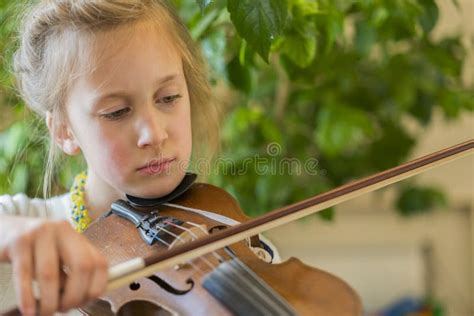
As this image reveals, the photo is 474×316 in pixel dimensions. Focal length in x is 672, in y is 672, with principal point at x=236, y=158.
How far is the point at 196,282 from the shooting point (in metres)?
0.52

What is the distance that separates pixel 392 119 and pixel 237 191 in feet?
1.45

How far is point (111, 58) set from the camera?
597mm

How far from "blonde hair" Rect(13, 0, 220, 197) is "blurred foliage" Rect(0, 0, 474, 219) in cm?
5

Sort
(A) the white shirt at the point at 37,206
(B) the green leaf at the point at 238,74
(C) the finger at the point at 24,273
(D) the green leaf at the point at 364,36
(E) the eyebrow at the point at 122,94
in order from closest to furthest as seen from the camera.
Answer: (C) the finger at the point at 24,273
(E) the eyebrow at the point at 122,94
(A) the white shirt at the point at 37,206
(B) the green leaf at the point at 238,74
(D) the green leaf at the point at 364,36

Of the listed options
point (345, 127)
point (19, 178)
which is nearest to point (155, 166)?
point (19, 178)

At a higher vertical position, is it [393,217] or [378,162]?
[378,162]

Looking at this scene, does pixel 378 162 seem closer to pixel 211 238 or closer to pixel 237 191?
pixel 237 191

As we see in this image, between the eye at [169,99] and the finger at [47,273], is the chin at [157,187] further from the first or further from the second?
the finger at [47,273]

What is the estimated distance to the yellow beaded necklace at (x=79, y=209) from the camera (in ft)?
2.32

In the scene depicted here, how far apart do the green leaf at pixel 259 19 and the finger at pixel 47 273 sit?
0.28 meters

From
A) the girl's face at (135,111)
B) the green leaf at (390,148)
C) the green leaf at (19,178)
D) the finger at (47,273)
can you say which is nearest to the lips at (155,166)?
the girl's face at (135,111)

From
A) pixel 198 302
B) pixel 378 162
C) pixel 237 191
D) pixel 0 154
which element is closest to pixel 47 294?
Answer: pixel 198 302

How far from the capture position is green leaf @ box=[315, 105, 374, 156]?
107 centimetres

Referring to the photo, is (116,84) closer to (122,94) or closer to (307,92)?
(122,94)
